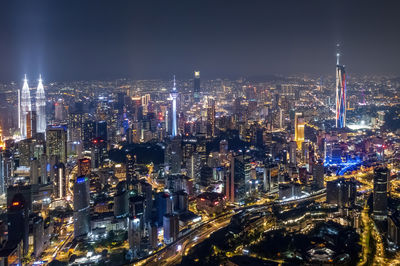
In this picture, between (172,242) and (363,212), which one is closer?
(172,242)

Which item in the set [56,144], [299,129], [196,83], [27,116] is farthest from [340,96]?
[27,116]

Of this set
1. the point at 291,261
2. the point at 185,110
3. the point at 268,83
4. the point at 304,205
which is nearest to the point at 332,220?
the point at 304,205

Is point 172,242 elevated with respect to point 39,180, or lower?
lower

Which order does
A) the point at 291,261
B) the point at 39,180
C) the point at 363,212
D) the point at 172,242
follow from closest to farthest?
the point at 291,261 < the point at 172,242 < the point at 363,212 < the point at 39,180

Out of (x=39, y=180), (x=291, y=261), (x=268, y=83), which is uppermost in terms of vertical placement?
(x=268, y=83)

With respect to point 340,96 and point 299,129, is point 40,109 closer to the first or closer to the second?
point 299,129

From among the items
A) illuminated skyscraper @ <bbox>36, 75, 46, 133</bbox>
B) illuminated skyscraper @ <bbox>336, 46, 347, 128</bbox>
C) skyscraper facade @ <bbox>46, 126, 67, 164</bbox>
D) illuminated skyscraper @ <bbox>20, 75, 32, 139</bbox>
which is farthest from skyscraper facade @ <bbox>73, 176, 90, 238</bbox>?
illuminated skyscraper @ <bbox>336, 46, 347, 128</bbox>

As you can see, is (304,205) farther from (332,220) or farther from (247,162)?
(247,162)
